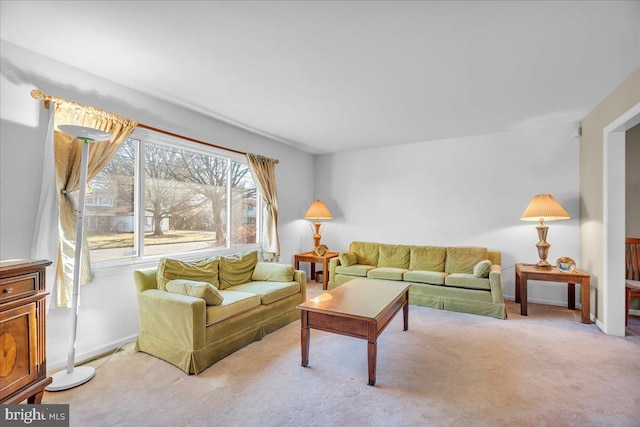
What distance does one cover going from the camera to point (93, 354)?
2.64m

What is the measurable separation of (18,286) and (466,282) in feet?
14.0

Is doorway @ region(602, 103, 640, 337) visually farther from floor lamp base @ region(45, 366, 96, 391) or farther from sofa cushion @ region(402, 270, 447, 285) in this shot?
floor lamp base @ region(45, 366, 96, 391)

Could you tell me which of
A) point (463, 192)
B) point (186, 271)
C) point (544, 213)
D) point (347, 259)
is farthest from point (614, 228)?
point (186, 271)

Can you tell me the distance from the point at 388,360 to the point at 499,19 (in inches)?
106

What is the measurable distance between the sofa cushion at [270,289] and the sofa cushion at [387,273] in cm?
132

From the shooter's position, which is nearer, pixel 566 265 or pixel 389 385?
pixel 389 385

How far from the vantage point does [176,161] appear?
3559 mm

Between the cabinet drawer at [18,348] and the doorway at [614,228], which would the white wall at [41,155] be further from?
the doorway at [614,228]

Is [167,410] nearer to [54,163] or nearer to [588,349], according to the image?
[54,163]

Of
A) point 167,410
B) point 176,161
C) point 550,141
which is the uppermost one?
point 550,141

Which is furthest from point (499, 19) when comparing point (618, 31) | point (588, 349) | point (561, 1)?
point (588, 349)

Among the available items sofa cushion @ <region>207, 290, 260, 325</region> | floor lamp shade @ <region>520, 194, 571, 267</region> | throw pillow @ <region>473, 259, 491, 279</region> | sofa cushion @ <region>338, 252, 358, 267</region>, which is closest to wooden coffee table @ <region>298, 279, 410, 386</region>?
sofa cushion @ <region>207, 290, 260, 325</region>

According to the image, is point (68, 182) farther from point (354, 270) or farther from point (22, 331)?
point (354, 270)

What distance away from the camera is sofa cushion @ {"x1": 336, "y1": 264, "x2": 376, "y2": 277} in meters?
4.59
